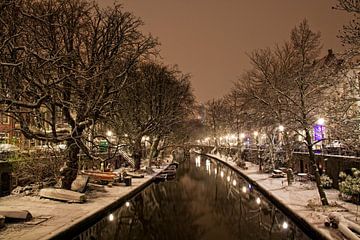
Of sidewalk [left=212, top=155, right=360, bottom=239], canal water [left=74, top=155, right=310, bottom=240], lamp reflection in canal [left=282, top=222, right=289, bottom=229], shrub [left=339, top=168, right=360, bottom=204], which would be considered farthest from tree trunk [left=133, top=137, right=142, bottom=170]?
shrub [left=339, top=168, right=360, bottom=204]

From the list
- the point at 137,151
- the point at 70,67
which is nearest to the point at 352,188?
the point at 70,67

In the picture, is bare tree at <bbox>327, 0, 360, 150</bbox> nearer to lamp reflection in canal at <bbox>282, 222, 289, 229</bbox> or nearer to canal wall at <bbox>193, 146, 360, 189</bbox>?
lamp reflection in canal at <bbox>282, 222, 289, 229</bbox>

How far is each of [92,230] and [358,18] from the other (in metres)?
13.6

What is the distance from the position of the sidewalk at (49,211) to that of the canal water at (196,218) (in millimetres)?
843

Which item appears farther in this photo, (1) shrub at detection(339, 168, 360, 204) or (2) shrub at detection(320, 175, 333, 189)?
(2) shrub at detection(320, 175, 333, 189)

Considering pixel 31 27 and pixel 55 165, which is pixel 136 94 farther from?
pixel 31 27

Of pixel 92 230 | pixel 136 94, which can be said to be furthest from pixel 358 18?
pixel 136 94

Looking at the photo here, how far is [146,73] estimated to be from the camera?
40969 mm

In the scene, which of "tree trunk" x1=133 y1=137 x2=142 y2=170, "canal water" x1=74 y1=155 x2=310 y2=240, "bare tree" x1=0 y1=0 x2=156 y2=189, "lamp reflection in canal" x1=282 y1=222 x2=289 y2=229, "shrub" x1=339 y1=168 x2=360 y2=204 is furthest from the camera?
"tree trunk" x1=133 y1=137 x2=142 y2=170

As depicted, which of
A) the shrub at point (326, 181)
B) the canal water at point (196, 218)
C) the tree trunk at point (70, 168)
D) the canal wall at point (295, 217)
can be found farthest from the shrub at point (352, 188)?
the tree trunk at point (70, 168)

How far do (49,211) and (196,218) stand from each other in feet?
25.6

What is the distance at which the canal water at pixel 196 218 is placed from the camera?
48.5 ft

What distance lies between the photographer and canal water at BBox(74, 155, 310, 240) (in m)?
14.8

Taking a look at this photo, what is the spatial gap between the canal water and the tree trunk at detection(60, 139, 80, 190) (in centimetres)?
369
